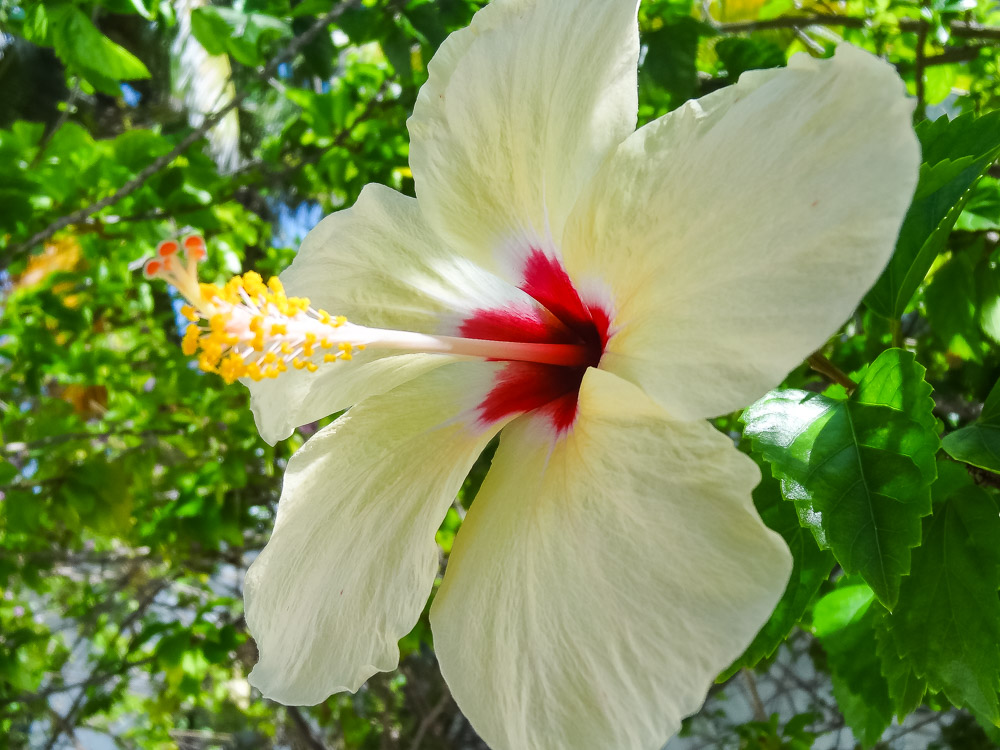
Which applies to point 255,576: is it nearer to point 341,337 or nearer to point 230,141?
point 341,337

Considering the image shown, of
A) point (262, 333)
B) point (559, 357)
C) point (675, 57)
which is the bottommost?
point (559, 357)

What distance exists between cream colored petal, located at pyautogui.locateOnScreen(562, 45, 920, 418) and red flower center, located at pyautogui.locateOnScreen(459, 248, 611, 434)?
0.15 m

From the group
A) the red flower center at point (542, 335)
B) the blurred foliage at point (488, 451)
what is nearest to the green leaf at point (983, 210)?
the blurred foliage at point (488, 451)

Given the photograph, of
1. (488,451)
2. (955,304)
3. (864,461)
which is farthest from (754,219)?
(488,451)

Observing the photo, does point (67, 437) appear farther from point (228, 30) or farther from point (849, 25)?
point (849, 25)

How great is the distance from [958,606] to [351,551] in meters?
0.51

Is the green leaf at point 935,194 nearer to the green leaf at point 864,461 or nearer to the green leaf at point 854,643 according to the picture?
the green leaf at point 864,461

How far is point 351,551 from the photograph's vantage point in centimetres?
64

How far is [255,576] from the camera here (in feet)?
2.19

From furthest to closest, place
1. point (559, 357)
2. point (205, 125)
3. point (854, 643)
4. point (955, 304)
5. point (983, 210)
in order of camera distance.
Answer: point (205, 125) < point (955, 304) < point (983, 210) < point (854, 643) < point (559, 357)

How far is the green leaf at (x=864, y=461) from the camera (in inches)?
20.7

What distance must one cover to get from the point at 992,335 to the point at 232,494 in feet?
6.57

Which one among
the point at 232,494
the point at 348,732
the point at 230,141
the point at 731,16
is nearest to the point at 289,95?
the point at 232,494

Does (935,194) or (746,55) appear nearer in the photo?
(935,194)
